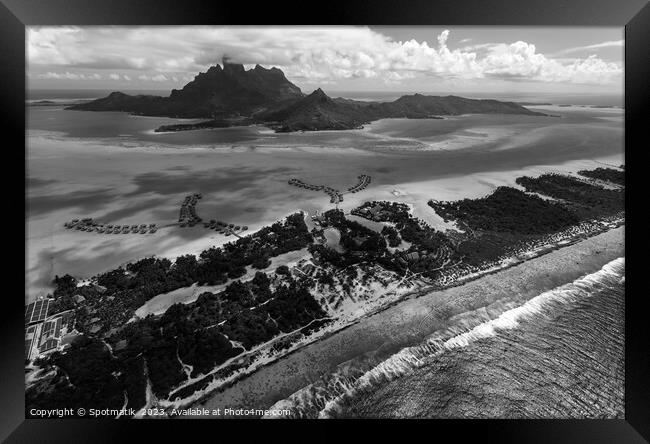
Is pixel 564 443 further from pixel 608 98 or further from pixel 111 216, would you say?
pixel 111 216

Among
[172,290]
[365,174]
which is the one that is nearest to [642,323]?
[365,174]

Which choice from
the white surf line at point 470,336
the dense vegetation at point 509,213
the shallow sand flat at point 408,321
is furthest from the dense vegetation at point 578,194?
the white surf line at point 470,336

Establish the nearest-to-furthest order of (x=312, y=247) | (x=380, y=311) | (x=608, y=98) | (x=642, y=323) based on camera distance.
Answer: (x=642, y=323)
(x=380, y=311)
(x=608, y=98)
(x=312, y=247)

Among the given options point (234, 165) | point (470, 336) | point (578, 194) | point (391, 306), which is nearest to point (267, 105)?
point (234, 165)

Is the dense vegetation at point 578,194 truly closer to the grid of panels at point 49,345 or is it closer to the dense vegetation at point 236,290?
the dense vegetation at point 236,290

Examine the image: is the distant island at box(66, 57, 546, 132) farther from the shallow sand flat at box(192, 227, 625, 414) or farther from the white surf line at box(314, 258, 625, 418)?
the white surf line at box(314, 258, 625, 418)

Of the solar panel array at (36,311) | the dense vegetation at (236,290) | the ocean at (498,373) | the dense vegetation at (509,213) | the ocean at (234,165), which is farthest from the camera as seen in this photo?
the dense vegetation at (509,213)

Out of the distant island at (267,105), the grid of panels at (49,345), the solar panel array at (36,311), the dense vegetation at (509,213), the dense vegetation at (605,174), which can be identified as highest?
the distant island at (267,105)
